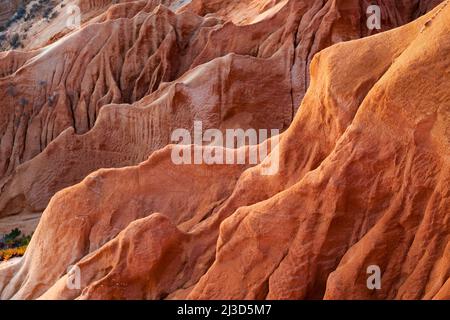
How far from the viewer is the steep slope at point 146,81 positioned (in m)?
21.7

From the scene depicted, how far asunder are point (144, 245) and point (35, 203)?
1367 cm

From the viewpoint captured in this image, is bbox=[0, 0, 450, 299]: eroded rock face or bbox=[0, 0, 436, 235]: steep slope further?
bbox=[0, 0, 436, 235]: steep slope

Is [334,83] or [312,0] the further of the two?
[312,0]

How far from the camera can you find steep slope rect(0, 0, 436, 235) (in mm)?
21719

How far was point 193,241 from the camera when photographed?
1226cm

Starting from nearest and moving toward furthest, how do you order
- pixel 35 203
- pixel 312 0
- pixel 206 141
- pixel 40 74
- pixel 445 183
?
pixel 445 183 < pixel 206 141 < pixel 312 0 < pixel 35 203 < pixel 40 74

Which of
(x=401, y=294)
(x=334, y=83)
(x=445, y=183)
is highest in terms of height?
(x=334, y=83)

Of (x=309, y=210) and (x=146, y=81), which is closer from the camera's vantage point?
(x=309, y=210)

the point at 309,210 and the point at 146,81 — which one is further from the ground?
the point at 146,81

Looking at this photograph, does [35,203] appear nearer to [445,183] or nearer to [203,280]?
[203,280]

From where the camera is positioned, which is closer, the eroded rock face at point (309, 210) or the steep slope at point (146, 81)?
the eroded rock face at point (309, 210)

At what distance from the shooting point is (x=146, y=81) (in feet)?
85.5

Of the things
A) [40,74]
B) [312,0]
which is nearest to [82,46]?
[40,74]
